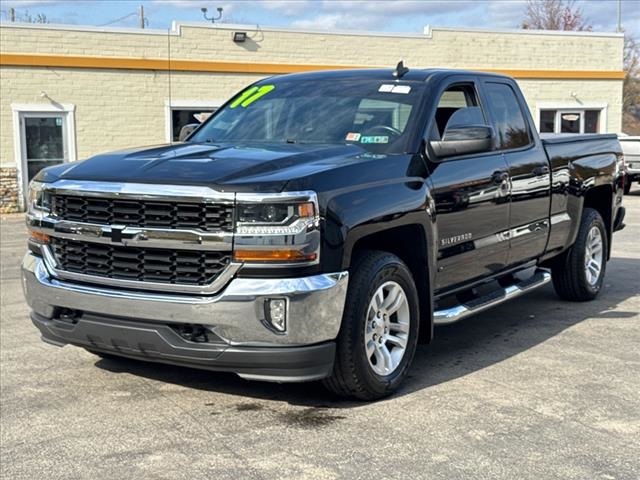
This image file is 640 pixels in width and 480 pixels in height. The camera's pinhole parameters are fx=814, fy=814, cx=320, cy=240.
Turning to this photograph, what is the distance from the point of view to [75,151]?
1891 centimetres

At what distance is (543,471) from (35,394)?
309cm

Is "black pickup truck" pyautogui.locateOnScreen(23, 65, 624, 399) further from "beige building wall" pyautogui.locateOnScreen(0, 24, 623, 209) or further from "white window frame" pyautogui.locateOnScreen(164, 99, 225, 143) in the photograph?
"white window frame" pyautogui.locateOnScreen(164, 99, 225, 143)

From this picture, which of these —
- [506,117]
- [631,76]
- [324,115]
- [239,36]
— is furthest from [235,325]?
[631,76]

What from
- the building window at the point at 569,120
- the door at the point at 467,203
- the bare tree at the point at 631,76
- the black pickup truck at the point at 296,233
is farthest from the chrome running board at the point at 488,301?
the bare tree at the point at 631,76

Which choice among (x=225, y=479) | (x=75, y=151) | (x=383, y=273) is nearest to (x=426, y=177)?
(x=383, y=273)

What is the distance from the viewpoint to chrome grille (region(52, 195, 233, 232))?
4227 millimetres

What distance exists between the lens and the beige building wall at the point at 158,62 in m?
18.5

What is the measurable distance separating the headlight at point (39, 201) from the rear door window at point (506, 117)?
3339 mm

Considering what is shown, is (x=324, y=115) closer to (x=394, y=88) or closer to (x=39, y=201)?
(x=394, y=88)

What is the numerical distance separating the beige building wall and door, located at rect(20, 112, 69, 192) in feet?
0.73

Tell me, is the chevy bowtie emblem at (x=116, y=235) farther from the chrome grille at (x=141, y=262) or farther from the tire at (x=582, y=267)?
the tire at (x=582, y=267)

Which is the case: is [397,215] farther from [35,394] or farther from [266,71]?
[266,71]

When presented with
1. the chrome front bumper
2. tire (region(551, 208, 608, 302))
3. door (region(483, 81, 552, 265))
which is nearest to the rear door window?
Answer: door (region(483, 81, 552, 265))

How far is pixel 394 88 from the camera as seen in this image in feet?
19.0
